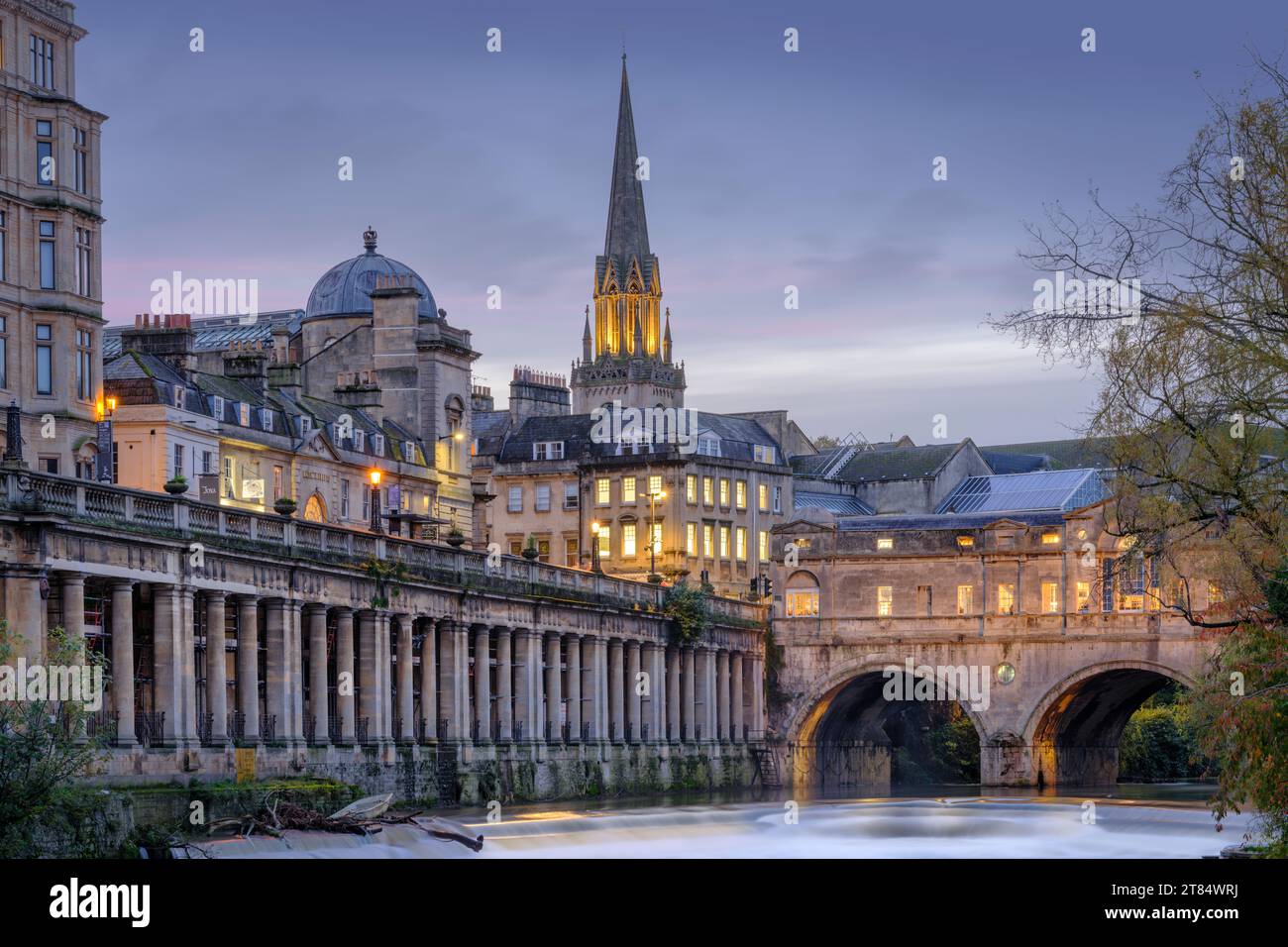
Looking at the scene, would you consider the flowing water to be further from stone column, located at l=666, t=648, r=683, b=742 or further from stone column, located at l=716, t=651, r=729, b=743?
stone column, located at l=716, t=651, r=729, b=743

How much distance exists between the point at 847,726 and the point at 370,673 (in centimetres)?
5216

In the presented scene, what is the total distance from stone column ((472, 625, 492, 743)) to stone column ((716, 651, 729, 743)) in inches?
1067

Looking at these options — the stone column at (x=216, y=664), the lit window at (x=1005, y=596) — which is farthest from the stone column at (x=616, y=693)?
the stone column at (x=216, y=664)

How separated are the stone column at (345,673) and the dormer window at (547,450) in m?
69.4

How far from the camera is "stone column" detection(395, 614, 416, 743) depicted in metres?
74.6

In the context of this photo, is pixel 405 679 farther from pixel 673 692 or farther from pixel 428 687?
pixel 673 692

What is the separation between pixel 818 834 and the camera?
237ft

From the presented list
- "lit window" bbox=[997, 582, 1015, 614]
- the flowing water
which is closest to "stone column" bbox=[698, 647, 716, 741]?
the flowing water

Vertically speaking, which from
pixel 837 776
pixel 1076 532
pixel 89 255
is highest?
pixel 89 255

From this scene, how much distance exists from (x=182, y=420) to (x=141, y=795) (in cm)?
3632

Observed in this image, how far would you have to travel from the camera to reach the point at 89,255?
251ft

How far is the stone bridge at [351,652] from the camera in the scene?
5628 centimetres
